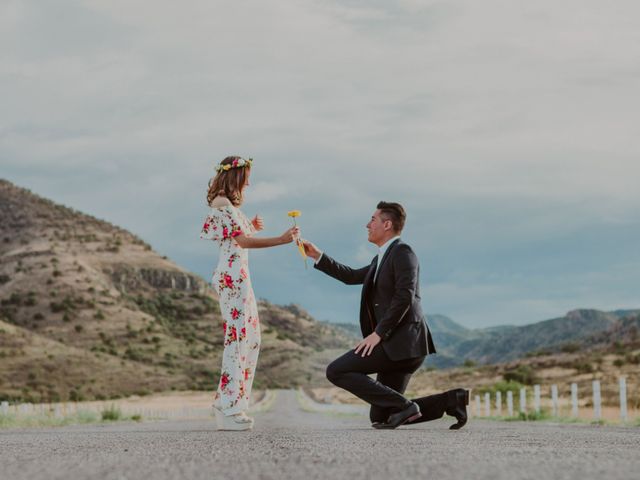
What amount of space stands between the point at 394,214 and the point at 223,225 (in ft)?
5.56

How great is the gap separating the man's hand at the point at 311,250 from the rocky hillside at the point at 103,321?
61.9m

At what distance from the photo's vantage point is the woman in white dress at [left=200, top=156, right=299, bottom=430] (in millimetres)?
9602

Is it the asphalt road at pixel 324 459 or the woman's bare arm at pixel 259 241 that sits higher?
the woman's bare arm at pixel 259 241

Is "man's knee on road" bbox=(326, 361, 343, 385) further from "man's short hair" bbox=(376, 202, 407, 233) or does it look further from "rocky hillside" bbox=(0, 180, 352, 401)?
"rocky hillside" bbox=(0, 180, 352, 401)

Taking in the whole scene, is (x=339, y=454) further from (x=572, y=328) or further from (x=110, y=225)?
(x=572, y=328)

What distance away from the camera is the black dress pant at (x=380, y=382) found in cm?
931

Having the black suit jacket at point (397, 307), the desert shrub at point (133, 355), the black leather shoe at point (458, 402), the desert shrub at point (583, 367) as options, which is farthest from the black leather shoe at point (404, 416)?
the desert shrub at point (133, 355)

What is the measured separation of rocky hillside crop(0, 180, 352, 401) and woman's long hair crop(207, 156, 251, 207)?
6219cm

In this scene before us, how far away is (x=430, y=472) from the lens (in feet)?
14.9

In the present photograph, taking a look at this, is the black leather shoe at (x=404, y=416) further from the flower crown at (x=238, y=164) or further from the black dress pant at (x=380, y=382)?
the flower crown at (x=238, y=164)

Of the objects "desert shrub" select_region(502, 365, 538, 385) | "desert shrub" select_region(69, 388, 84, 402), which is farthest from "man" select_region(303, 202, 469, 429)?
"desert shrub" select_region(69, 388, 84, 402)

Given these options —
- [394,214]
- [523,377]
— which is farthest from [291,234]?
[523,377]

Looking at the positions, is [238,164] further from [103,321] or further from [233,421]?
[103,321]

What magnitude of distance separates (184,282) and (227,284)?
117586 mm
